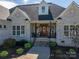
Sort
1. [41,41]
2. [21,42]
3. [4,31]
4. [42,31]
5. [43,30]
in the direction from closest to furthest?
[21,42] → [4,31] → [41,41] → [43,30] → [42,31]

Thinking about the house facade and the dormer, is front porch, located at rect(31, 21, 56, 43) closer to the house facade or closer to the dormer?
the house facade

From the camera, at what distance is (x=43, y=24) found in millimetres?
32188

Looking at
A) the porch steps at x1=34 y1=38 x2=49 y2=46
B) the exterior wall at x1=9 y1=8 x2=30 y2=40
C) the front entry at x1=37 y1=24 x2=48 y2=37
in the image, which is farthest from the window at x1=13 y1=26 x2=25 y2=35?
the front entry at x1=37 y1=24 x2=48 y2=37

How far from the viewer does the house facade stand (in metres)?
26.7

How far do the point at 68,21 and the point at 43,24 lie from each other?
6.52 meters

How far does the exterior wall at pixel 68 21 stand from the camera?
26531 millimetres

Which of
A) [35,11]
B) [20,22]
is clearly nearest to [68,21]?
[35,11]

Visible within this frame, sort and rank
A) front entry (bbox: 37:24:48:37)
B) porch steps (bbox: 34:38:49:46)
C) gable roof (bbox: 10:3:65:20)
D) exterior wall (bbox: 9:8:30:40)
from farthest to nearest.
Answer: front entry (bbox: 37:24:48:37), gable roof (bbox: 10:3:65:20), exterior wall (bbox: 9:8:30:40), porch steps (bbox: 34:38:49:46)

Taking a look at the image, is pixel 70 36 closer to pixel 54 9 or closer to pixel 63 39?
→ pixel 63 39

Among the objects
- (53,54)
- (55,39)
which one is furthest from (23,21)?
(53,54)

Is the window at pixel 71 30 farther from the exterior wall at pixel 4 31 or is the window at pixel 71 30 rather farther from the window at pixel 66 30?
the exterior wall at pixel 4 31

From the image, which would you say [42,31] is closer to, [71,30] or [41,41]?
[41,41]

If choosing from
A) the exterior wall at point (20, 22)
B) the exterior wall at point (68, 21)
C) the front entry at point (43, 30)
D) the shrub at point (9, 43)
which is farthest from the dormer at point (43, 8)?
the shrub at point (9, 43)

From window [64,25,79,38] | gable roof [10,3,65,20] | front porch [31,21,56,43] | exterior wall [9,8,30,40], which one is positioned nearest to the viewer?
window [64,25,79,38]
